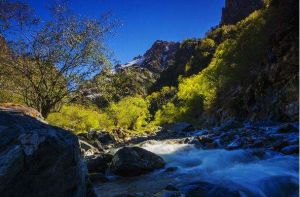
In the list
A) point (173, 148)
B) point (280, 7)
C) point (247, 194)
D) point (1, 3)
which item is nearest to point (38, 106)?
point (1, 3)

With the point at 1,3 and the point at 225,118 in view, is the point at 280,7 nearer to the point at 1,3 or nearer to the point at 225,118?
the point at 225,118

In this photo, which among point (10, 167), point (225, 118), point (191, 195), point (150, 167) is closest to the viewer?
point (10, 167)

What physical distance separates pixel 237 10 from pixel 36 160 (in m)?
197

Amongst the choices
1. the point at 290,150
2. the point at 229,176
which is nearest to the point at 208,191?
the point at 229,176

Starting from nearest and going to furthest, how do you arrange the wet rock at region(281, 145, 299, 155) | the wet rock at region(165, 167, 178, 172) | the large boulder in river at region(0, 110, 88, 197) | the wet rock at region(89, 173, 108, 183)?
the large boulder in river at region(0, 110, 88, 197)
the wet rock at region(89, 173, 108, 183)
the wet rock at region(281, 145, 299, 155)
the wet rock at region(165, 167, 178, 172)

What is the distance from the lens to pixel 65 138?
7645 millimetres

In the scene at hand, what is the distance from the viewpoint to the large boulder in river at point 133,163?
15.4m

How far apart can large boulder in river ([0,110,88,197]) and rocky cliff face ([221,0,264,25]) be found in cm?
18669

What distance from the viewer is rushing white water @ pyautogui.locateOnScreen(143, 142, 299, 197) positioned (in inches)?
434

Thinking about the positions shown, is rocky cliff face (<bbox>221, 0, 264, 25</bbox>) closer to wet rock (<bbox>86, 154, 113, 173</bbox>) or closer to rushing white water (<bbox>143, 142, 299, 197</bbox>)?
rushing white water (<bbox>143, 142, 299, 197</bbox>)

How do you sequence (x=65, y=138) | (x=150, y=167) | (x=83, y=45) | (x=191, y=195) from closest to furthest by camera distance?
1. (x=65, y=138)
2. (x=191, y=195)
3. (x=150, y=167)
4. (x=83, y=45)

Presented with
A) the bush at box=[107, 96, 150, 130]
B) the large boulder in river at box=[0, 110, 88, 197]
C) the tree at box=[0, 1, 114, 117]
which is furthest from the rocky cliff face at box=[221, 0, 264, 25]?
the large boulder in river at box=[0, 110, 88, 197]

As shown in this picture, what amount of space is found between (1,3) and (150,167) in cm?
1389

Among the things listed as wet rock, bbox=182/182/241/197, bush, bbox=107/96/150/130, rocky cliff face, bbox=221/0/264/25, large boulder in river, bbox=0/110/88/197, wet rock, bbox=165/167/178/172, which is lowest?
wet rock, bbox=182/182/241/197
